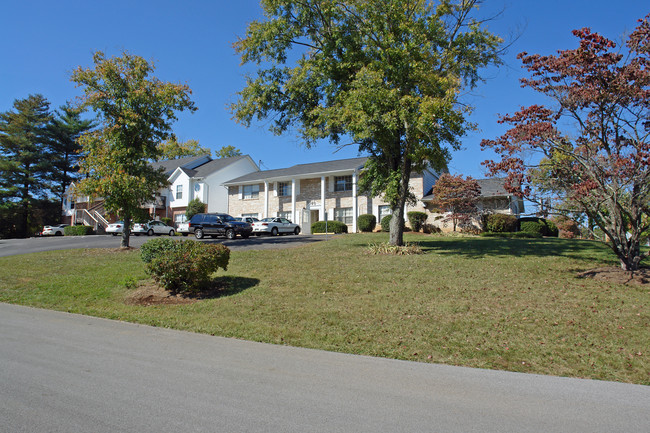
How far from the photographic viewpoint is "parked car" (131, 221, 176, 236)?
3394cm

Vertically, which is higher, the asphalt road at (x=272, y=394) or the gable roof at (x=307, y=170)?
the gable roof at (x=307, y=170)

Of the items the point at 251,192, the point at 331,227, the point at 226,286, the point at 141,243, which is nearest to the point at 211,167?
the point at 251,192

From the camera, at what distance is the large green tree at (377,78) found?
47.2 ft

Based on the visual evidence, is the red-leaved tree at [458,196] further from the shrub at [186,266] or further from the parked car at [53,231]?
the parked car at [53,231]

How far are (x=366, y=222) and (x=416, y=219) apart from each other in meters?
3.79

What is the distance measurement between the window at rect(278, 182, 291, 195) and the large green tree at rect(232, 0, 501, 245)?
20.1 meters

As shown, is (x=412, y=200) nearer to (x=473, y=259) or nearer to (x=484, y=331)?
(x=473, y=259)

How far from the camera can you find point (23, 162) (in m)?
49.9

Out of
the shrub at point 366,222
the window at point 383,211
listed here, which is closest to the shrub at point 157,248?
the shrub at point 366,222

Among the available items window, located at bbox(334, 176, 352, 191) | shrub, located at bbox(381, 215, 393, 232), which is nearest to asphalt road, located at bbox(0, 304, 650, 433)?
shrub, located at bbox(381, 215, 393, 232)

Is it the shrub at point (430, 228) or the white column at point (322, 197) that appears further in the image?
the white column at point (322, 197)

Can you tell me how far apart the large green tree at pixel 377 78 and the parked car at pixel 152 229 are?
1999cm

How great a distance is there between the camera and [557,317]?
26.4 feet

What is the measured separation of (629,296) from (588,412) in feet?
21.0
